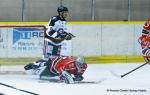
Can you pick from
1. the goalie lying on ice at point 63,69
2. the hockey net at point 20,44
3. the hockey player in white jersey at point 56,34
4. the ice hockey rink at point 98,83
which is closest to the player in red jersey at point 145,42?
the ice hockey rink at point 98,83

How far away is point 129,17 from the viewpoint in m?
13.5

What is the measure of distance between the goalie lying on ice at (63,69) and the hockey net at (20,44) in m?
1.54

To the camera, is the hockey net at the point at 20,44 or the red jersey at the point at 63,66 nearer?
the red jersey at the point at 63,66

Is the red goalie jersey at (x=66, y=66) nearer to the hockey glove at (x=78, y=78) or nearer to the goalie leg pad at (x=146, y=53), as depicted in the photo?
the hockey glove at (x=78, y=78)

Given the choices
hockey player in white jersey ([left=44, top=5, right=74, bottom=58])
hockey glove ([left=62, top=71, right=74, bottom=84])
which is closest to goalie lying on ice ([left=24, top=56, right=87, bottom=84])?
hockey glove ([left=62, top=71, right=74, bottom=84])

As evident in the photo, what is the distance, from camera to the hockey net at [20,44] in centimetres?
1030

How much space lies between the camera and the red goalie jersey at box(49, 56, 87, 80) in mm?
8305

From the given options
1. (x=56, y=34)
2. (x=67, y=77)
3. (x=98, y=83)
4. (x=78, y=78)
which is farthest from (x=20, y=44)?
(x=98, y=83)

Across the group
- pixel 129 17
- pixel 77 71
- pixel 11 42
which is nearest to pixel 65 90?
pixel 77 71

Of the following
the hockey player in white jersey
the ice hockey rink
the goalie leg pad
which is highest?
the hockey player in white jersey

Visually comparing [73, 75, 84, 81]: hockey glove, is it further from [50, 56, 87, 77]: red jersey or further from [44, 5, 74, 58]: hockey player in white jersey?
[44, 5, 74, 58]: hockey player in white jersey

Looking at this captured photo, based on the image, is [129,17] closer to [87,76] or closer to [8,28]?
[8,28]

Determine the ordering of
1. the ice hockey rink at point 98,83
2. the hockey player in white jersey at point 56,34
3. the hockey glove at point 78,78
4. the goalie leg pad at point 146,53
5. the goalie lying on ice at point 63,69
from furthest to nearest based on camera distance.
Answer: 1. the goalie leg pad at point 146,53
2. the hockey player in white jersey at point 56,34
3. the goalie lying on ice at point 63,69
4. the hockey glove at point 78,78
5. the ice hockey rink at point 98,83

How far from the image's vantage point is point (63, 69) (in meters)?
8.30
